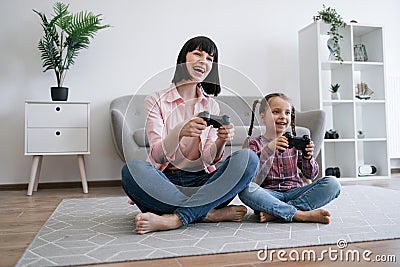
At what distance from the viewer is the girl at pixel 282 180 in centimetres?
138

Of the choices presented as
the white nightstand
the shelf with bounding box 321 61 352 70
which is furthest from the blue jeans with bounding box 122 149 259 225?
the shelf with bounding box 321 61 352 70

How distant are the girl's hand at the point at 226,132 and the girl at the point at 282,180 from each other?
0.46ft

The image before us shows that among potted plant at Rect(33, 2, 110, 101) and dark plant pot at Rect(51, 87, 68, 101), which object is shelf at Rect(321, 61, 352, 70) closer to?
potted plant at Rect(33, 2, 110, 101)

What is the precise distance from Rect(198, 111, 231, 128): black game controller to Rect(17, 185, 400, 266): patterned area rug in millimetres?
342

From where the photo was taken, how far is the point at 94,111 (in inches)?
122

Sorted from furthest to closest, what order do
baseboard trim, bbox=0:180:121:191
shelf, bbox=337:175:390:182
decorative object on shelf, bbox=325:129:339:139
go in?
decorative object on shelf, bbox=325:129:339:139 < shelf, bbox=337:175:390:182 < baseboard trim, bbox=0:180:121:191

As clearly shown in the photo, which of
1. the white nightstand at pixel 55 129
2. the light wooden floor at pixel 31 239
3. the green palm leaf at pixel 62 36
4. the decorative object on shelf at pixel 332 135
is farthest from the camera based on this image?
the decorative object on shelf at pixel 332 135

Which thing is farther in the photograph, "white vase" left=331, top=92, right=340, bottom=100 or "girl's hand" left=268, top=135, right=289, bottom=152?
"white vase" left=331, top=92, right=340, bottom=100

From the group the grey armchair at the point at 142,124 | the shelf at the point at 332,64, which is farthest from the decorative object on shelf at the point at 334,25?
the grey armchair at the point at 142,124

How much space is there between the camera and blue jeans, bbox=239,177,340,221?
138 centimetres

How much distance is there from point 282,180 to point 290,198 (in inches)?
3.1

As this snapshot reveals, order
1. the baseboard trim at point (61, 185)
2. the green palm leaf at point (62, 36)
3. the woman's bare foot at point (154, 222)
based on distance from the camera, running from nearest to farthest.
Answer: the woman's bare foot at point (154, 222) → the green palm leaf at point (62, 36) → the baseboard trim at point (61, 185)

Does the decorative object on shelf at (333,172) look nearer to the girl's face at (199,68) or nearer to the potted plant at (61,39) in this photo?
the potted plant at (61,39)

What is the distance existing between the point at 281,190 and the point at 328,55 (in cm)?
238
